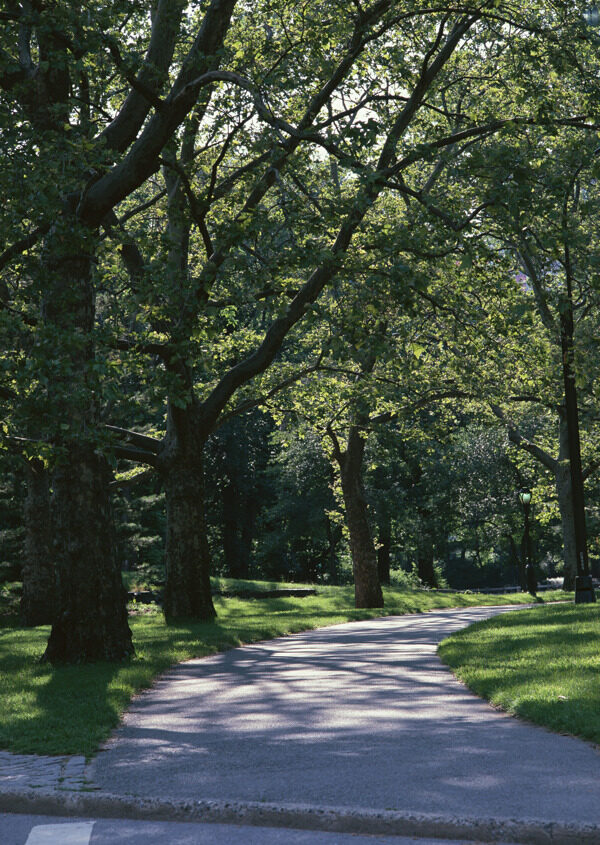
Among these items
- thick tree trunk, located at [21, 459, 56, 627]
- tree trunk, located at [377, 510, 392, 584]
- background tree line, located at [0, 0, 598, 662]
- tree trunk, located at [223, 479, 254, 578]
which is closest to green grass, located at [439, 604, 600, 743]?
background tree line, located at [0, 0, 598, 662]

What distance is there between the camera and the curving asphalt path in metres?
4.86

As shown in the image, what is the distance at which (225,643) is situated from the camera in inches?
576

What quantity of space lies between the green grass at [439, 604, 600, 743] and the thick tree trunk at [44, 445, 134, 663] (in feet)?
14.8

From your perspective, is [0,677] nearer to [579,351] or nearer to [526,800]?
[526,800]

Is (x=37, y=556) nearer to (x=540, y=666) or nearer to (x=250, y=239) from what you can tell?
(x=250, y=239)

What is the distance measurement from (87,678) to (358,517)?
16.2m

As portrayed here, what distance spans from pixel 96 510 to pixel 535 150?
333 inches

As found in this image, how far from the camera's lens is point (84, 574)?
38.8 feet

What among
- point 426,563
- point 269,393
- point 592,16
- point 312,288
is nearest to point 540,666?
point 312,288

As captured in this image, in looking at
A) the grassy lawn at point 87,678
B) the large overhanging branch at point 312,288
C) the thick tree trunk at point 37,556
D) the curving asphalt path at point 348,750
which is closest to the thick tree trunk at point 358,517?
the grassy lawn at point 87,678

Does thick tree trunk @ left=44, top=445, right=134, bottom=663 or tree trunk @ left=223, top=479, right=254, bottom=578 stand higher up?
tree trunk @ left=223, top=479, right=254, bottom=578

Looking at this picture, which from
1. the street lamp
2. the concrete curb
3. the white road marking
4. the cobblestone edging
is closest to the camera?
the concrete curb

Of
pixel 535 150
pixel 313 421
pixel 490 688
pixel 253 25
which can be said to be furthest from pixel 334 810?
pixel 313 421

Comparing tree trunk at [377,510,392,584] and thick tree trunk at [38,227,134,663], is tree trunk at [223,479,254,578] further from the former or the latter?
thick tree trunk at [38,227,134,663]
